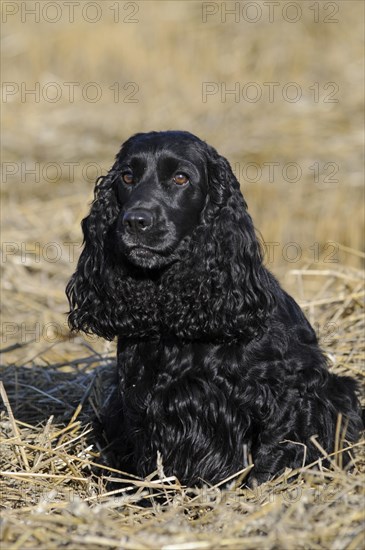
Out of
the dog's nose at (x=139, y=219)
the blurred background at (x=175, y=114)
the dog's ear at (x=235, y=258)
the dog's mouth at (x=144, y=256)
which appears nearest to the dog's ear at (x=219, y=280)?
the dog's ear at (x=235, y=258)

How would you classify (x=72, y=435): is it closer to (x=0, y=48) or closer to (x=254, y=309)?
(x=254, y=309)

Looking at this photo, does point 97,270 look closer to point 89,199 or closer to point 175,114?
point 89,199

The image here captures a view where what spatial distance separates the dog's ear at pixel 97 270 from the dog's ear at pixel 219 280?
13.7 inches

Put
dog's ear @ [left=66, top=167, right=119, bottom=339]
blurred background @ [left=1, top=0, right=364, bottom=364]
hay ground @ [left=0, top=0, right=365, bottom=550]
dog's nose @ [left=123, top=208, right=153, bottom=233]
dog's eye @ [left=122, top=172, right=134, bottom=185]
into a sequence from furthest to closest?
1. blurred background @ [left=1, top=0, right=364, bottom=364]
2. dog's ear @ [left=66, top=167, right=119, bottom=339]
3. dog's eye @ [left=122, top=172, right=134, bottom=185]
4. dog's nose @ [left=123, top=208, right=153, bottom=233]
5. hay ground @ [left=0, top=0, right=365, bottom=550]

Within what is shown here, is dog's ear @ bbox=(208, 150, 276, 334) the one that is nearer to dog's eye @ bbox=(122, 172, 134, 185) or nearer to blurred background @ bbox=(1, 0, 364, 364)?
dog's eye @ bbox=(122, 172, 134, 185)

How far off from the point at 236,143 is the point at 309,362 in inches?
282

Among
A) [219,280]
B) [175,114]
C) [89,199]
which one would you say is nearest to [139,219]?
[219,280]

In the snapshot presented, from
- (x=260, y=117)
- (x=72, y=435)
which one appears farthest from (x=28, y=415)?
(x=260, y=117)

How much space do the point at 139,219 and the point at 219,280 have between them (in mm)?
535

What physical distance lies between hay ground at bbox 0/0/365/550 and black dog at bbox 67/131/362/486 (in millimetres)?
271

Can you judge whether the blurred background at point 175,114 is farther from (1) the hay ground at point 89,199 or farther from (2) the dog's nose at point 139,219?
(2) the dog's nose at point 139,219

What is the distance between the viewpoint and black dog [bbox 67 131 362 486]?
175 inches

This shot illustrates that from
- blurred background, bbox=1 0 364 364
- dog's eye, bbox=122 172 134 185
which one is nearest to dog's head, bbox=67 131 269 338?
dog's eye, bbox=122 172 134 185

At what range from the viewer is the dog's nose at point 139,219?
4238mm
